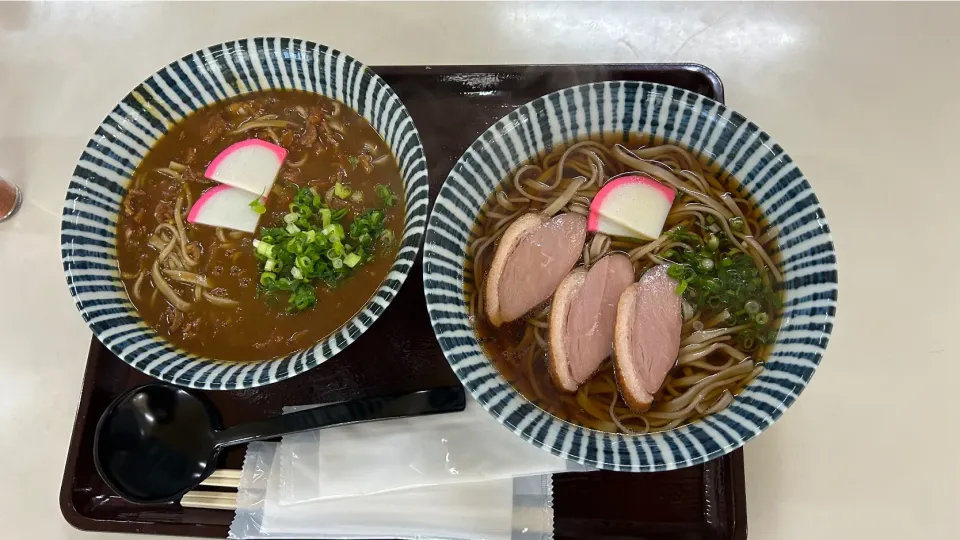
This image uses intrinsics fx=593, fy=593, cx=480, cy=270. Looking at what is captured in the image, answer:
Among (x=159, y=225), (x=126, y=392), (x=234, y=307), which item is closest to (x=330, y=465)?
(x=234, y=307)

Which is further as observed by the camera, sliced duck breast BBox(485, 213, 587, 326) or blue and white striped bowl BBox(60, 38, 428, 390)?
sliced duck breast BBox(485, 213, 587, 326)

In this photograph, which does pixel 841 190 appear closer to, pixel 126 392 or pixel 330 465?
pixel 330 465

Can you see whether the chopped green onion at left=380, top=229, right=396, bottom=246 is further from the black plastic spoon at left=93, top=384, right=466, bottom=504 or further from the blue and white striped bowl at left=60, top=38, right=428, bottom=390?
the black plastic spoon at left=93, top=384, right=466, bottom=504


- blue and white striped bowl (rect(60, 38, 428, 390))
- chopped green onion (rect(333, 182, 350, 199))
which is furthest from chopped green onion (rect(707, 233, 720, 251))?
chopped green onion (rect(333, 182, 350, 199))

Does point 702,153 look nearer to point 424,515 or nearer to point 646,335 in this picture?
point 646,335

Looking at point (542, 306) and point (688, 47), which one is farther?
point (688, 47)

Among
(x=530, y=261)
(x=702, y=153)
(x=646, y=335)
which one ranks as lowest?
(x=646, y=335)

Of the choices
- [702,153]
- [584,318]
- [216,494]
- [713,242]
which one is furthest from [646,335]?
[216,494]
